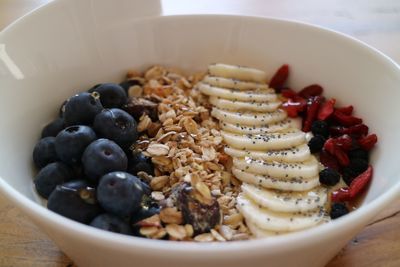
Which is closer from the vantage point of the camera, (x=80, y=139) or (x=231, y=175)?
(x=80, y=139)

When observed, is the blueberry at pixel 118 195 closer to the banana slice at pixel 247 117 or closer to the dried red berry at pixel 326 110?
the banana slice at pixel 247 117

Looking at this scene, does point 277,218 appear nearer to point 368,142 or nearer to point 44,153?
point 368,142

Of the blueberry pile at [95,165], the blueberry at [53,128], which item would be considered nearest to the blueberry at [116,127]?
the blueberry pile at [95,165]

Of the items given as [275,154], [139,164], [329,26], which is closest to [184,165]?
[139,164]

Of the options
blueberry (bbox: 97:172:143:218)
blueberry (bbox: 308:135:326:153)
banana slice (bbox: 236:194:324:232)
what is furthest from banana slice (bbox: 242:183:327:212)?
blueberry (bbox: 97:172:143:218)

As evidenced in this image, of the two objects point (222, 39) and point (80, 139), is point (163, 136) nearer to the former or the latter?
point (80, 139)

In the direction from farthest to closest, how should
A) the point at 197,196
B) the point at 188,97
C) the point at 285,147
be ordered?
the point at 188,97
the point at 285,147
the point at 197,196

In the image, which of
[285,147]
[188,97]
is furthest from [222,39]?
[285,147]
